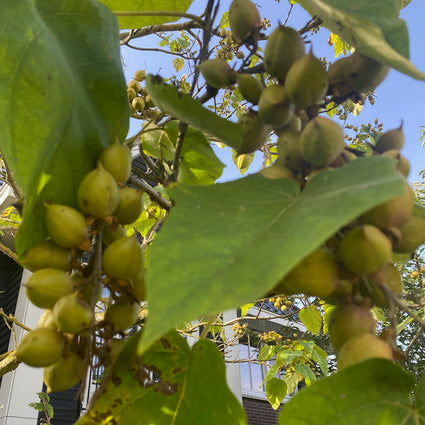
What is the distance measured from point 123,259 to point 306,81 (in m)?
0.29

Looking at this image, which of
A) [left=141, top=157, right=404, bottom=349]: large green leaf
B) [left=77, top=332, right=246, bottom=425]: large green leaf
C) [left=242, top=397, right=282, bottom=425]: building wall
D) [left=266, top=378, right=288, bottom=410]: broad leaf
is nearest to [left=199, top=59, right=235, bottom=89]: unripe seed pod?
[left=141, top=157, right=404, bottom=349]: large green leaf

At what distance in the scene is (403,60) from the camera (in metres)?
0.45

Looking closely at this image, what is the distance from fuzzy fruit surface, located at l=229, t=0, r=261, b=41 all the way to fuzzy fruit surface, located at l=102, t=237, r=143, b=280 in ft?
1.28

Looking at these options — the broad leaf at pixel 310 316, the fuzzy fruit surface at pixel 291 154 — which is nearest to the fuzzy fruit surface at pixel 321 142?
the fuzzy fruit surface at pixel 291 154

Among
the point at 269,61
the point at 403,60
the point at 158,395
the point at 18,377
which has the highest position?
the point at 18,377

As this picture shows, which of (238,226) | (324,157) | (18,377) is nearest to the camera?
(238,226)

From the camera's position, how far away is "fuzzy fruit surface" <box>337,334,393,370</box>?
365mm

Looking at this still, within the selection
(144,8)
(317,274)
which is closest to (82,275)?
(317,274)


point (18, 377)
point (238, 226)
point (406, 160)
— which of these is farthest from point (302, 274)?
point (18, 377)

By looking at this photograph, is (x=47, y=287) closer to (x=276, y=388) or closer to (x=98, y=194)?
(x=98, y=194)

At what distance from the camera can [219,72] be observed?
2.13 feet

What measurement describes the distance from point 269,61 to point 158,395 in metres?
0.45

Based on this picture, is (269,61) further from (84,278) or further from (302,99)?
(84,278)

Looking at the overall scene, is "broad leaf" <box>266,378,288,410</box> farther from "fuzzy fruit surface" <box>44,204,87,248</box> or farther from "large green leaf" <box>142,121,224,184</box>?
"fuzzy fruit surface" <box>44,204,87,248</box>
